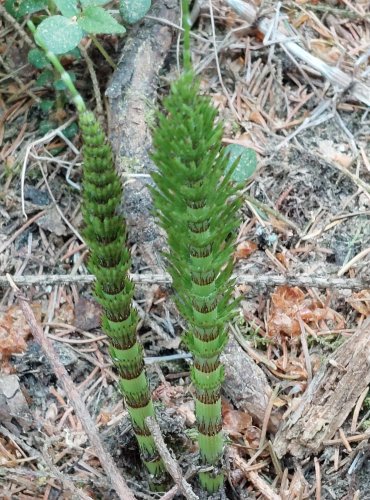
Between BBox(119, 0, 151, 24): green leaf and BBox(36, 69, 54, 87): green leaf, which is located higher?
BBox(119, 0, 151, 24): green leaf

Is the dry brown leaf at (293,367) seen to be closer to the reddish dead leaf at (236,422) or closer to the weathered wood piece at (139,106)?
the reddish dead leaf at (236,422)

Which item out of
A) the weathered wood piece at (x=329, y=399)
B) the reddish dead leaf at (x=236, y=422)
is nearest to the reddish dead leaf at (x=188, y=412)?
the reddish dead leaf at (x=236, y=422)

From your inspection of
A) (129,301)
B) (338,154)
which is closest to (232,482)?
(129,301)

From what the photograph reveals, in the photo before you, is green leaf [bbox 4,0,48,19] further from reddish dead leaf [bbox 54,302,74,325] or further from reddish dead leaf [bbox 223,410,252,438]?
reddish dead leaf [bbox 223,410,252,438]

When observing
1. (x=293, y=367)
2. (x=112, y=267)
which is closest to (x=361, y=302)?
(x=293, y=367)

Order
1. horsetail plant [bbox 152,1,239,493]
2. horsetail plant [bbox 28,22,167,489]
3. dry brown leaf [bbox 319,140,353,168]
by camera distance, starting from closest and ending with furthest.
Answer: horsetail plant [bbox 152,1,239,493] < horsetail plant [bbox 28,22,167,489] < dry brown leaf [bbox 319,140,353,168]

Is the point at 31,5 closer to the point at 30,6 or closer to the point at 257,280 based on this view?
the point at 30,6

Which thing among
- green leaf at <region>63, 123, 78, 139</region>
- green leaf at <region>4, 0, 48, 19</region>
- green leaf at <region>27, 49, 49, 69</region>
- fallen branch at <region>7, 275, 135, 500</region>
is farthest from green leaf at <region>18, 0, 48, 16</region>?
fallen branch at <region>7, 275, 135, 500</region>

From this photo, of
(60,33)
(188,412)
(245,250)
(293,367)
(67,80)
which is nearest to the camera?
(67,80)
